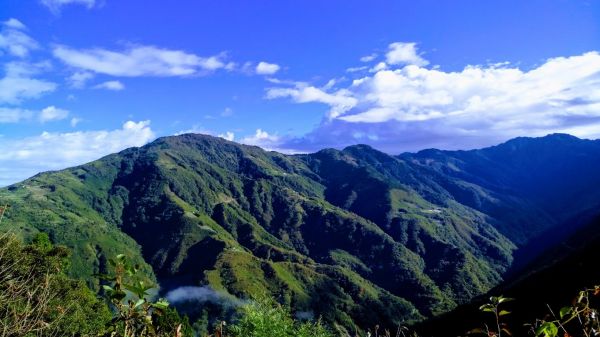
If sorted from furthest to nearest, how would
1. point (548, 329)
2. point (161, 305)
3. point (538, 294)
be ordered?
point (538, 294) → point (161, 305) → point (548, 329)

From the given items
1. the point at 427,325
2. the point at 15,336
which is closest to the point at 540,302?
the point at 427,325

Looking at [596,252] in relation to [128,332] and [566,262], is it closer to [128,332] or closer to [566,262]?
[566,262]

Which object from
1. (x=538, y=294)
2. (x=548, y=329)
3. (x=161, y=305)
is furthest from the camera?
(x=538, y=294)

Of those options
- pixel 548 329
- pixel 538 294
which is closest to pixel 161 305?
pixel 548 329

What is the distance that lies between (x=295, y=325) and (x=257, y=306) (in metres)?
4.16

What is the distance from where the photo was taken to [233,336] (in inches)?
1108

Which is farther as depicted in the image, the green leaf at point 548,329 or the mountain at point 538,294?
the mountain at point 538,294

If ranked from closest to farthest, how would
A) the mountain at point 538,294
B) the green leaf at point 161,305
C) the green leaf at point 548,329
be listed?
1. the green leaf at point 548,329
2. the green leaf at point 161,305
3. the mountain at point 538,294

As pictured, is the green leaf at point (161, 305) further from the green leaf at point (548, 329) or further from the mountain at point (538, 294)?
the mountain at point (538, 294)

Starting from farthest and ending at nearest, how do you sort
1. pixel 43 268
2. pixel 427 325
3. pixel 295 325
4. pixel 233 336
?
pixel 427 325
pixel 43 268
pixel 295 325
pixel 233 336

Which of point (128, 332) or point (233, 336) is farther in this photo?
point (233, 336)

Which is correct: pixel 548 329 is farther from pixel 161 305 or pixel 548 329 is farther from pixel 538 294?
pixel 538 294

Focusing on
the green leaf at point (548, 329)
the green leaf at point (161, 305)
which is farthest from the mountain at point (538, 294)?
the green leaf at point (161, 305)

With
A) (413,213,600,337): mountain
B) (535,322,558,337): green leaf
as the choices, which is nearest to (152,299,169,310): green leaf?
(535,322,558,337): green leaf
